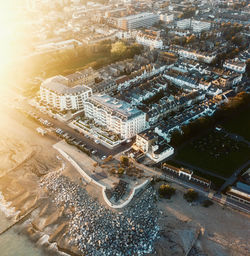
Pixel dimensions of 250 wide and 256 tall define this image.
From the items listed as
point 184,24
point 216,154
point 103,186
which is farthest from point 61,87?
point 184,24

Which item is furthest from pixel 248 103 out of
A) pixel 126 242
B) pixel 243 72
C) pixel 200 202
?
pixel 126 242

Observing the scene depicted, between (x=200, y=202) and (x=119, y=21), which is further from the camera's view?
(x=119, y=21)

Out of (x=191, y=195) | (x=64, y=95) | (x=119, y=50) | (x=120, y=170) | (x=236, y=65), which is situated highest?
(x=64, y=95)

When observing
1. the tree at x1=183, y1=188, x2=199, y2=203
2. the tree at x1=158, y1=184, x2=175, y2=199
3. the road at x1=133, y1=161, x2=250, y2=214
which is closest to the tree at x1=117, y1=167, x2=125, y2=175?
the road at x1=133, y1=161, x2=250, y2=214

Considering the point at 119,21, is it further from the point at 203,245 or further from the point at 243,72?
the point at 203,245

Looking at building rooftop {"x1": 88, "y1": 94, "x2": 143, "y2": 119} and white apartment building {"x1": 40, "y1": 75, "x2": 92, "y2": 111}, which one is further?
white apartment building {"x1": 40, "y1": 75, "x2": 92, "y2": 111}

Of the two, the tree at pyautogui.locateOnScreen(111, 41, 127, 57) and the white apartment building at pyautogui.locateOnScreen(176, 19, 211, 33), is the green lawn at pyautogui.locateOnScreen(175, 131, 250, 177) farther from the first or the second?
the white apartment building at pyautogui.locateOnScreen(176, 19, 211, 33)

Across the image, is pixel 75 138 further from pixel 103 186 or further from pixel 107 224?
pixel 107 224
